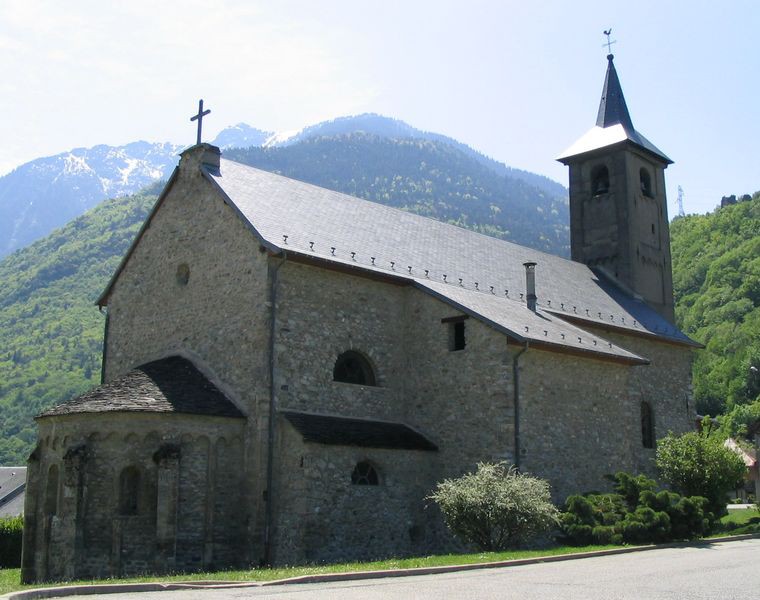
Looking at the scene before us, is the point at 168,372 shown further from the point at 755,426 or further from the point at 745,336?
the point at 745,336

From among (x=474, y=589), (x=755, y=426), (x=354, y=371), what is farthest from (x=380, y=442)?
(x=755, y=426)

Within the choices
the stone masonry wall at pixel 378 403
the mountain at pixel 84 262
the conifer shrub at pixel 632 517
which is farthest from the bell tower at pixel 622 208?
the mountain at pixel 84 262

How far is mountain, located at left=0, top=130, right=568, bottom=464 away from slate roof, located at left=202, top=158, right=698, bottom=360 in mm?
72264

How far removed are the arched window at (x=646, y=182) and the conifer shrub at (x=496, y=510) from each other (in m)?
24.3

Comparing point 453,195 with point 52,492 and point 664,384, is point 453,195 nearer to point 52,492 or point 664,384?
point 664,384

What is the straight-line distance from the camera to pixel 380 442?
22.0m

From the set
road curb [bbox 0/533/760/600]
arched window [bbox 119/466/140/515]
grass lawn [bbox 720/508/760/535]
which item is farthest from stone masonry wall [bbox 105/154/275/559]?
grass lawn [bbox 720/508/760/535]

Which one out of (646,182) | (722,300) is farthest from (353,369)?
(722,300)

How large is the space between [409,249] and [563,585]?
15357 millimetres

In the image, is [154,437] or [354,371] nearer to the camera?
[154,437]

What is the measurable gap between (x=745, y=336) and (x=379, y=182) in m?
117

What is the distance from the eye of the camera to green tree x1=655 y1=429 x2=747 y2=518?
2467cm

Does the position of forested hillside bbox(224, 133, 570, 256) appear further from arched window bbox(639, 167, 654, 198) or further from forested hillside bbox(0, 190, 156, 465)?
arched window bbox(639, 167, 654, 198)

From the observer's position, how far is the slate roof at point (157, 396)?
20.3 m
